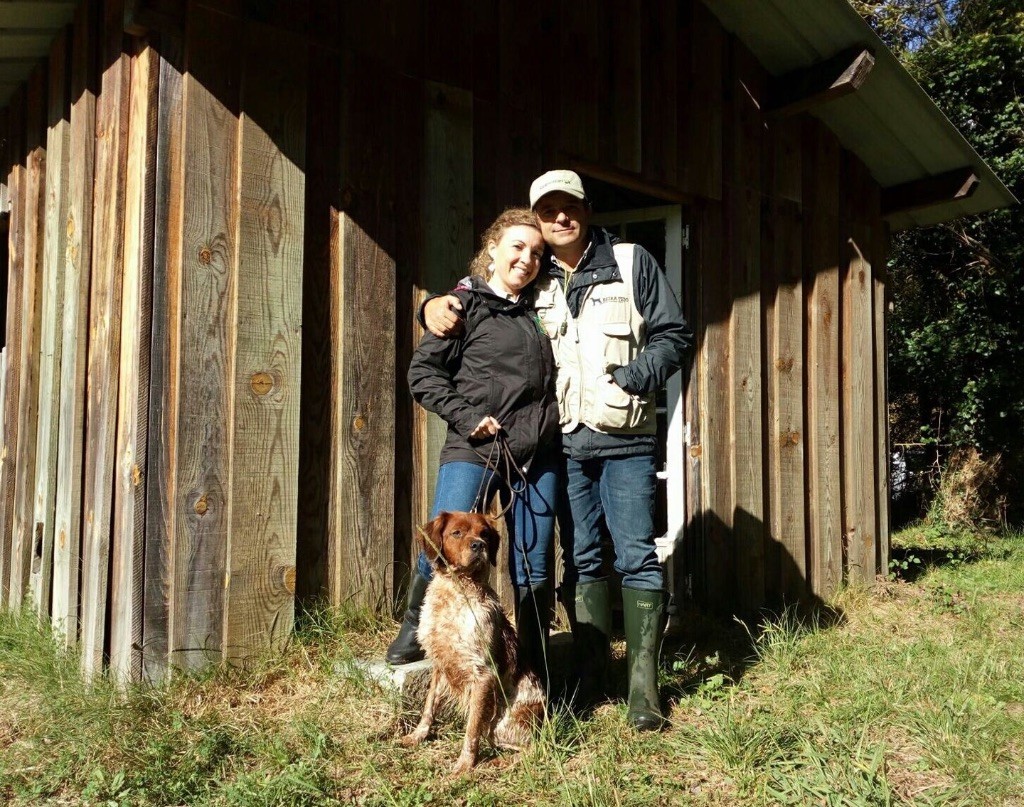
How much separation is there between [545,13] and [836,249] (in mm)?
2962

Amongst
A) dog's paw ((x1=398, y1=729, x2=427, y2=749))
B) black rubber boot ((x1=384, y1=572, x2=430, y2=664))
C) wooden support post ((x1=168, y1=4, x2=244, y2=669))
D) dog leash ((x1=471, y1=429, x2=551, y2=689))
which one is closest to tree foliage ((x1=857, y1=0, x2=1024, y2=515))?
dog leash ((x1=471, y1=429, x2=551, y2=689))

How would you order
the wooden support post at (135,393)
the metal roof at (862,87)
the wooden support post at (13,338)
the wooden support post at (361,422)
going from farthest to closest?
the wooden support post at (13,338), the metal roof at (862,87), the wooden support post at (361,422), the wooden support post at (135,393)

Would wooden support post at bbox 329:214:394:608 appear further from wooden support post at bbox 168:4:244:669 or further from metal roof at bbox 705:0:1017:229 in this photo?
metal roof at bbox 705:0:1017:229

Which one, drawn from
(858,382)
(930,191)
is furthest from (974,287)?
(858,382)

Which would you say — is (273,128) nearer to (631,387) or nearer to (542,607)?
(631,387)

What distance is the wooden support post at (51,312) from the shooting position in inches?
173

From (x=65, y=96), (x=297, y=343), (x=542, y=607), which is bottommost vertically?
(x=542, y=607)

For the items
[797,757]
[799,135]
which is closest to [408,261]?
[797,757]

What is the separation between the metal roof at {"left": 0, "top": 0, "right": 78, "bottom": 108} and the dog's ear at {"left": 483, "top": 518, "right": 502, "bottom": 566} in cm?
347

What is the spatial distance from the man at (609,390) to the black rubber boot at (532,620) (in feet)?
0.62

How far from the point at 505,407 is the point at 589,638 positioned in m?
1.05

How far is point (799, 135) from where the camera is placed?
250 inches

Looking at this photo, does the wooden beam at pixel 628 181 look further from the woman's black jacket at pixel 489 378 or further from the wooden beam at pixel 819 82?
the woman's black jacket at pixel 489 378

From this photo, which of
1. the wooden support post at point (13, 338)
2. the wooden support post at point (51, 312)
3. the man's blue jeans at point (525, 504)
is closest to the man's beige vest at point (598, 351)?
the man's blue jeans at point (525, 504)
